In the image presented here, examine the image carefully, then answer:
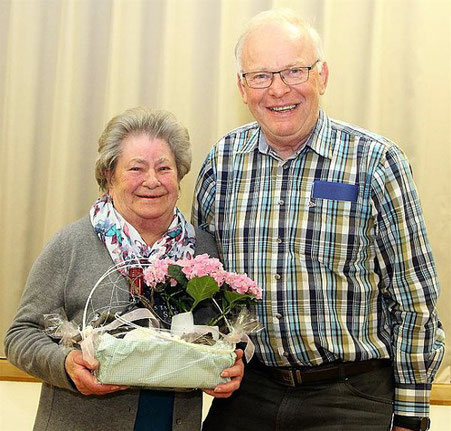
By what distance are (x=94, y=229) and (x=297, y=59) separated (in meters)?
0.76

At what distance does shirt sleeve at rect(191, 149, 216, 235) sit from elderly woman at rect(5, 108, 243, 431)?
116 millimetres

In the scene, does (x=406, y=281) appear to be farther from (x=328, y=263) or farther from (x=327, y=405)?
(x=327, y=405)

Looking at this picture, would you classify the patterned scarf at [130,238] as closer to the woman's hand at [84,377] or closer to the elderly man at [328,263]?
the elderly man at [328,263]

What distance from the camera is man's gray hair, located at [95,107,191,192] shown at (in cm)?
212

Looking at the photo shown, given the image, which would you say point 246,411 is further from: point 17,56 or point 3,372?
point 17,56

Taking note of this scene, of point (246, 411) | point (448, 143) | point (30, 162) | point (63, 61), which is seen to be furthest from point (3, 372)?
point (448, 143)

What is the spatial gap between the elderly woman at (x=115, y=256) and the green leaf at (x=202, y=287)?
0.71 ft

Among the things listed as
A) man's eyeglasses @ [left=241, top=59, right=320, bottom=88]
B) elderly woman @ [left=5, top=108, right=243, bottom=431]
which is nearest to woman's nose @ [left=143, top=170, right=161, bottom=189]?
elderly woman @ [left=5, top=108, right=243, bottom=431]

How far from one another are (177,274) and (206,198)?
1.77ft

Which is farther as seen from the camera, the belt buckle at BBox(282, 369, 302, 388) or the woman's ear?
the woman's ear

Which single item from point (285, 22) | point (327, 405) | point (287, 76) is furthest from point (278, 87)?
point (327, 405)

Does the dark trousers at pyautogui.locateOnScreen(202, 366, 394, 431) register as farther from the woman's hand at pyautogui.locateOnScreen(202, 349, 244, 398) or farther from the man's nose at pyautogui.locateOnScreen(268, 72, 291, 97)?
the man's nose at pyautogui.locateOnScreen(268, 72, 291, 97)

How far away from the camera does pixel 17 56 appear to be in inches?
151

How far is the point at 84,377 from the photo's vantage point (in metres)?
1.80
